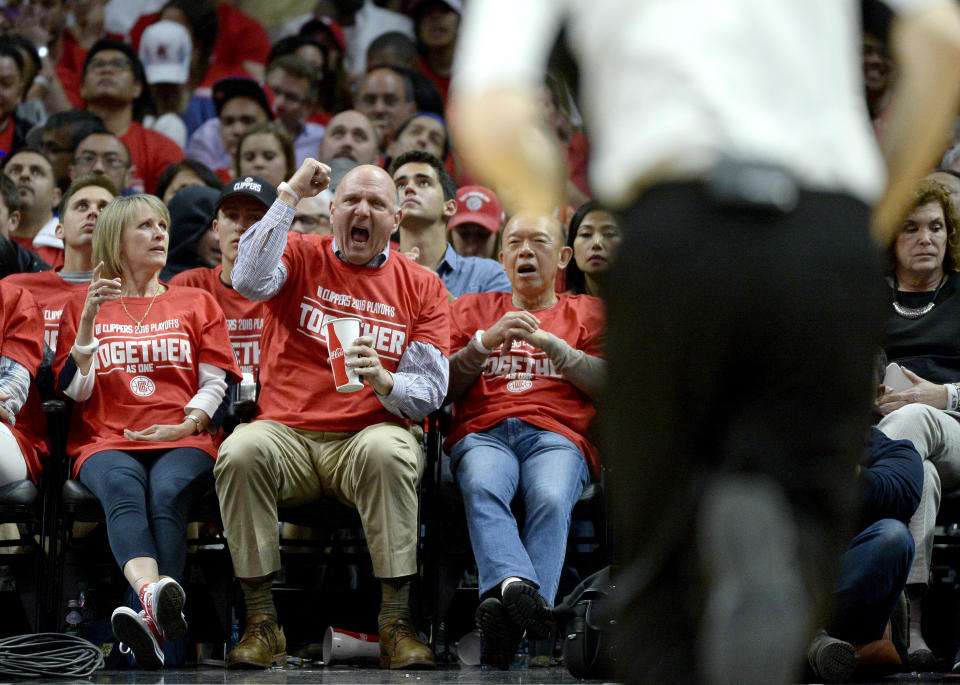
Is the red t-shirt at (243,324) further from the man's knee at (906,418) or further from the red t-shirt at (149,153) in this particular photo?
the man's knee at (906,418)

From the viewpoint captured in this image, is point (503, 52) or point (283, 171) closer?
point (503, 52)

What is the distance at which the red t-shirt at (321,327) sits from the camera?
4.71m

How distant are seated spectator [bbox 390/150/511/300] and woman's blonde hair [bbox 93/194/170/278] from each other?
1.23 m

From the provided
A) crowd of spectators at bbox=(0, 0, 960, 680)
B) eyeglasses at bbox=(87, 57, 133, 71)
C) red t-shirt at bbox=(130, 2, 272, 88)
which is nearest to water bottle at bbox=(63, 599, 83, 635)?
crowd of spectators at bbox=(0, 0, 960, 680)

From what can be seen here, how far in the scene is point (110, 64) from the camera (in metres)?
7.65

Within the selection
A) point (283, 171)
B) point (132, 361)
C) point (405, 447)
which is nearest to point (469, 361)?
point (405, 447)

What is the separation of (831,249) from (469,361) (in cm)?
336

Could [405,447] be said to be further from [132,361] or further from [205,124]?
[205,124]

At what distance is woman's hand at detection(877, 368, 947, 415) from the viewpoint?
191 inches

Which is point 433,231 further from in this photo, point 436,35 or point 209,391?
point 436,35

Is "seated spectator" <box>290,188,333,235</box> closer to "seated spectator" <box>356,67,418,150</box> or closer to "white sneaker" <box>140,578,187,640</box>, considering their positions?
"seated spectator" <box>356,67,418,150</box>

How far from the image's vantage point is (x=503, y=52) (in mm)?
1572

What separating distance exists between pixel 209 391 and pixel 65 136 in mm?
2872

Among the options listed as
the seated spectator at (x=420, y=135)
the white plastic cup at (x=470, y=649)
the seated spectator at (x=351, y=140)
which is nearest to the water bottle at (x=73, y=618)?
the white plastic cup at (x=470, y=649)
